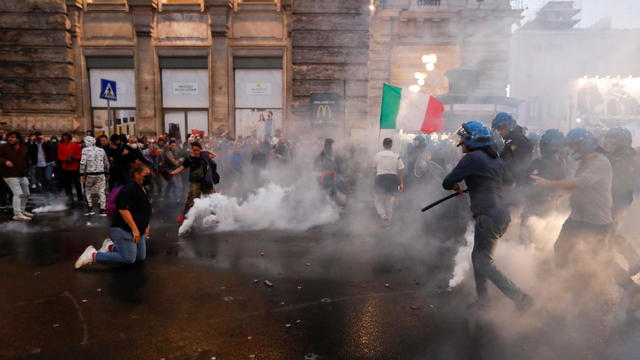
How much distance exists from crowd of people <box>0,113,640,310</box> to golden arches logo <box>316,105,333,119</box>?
239cm

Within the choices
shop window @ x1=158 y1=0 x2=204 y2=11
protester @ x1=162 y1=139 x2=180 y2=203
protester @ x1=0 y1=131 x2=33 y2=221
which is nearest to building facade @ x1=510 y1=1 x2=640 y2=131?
shop window @ x1=158 y1=0 x2=204 y2=11

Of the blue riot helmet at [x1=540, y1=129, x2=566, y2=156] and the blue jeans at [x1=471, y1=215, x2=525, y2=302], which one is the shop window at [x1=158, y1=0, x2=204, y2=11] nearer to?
the blue riot helmet at [x1=540, y1=129, x2=566, y2=156]

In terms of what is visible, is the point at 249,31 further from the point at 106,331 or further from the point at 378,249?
the point at 106,331

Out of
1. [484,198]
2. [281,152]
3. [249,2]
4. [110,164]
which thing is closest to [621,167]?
[484,198]

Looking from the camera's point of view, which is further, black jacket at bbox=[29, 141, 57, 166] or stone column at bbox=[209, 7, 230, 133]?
stone column at bbox=[209, 7, 230, 133]

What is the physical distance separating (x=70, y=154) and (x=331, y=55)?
26.3 feet

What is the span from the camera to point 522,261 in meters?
5.95

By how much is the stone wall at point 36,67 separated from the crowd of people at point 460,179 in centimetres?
268

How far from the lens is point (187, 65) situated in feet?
51.2

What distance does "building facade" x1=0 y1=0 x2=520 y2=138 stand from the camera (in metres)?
14.9

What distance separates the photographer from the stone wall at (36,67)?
14.8 meters

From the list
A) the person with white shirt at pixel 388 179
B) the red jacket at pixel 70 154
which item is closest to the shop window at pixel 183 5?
→ the red jacket at pixel 70 154

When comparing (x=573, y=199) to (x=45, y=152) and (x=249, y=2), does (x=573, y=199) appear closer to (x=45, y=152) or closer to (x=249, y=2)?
(x=45, y=152)

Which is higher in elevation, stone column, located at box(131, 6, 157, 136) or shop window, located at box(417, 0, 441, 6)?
shop window, located at box(417, 0, 441, 6)
